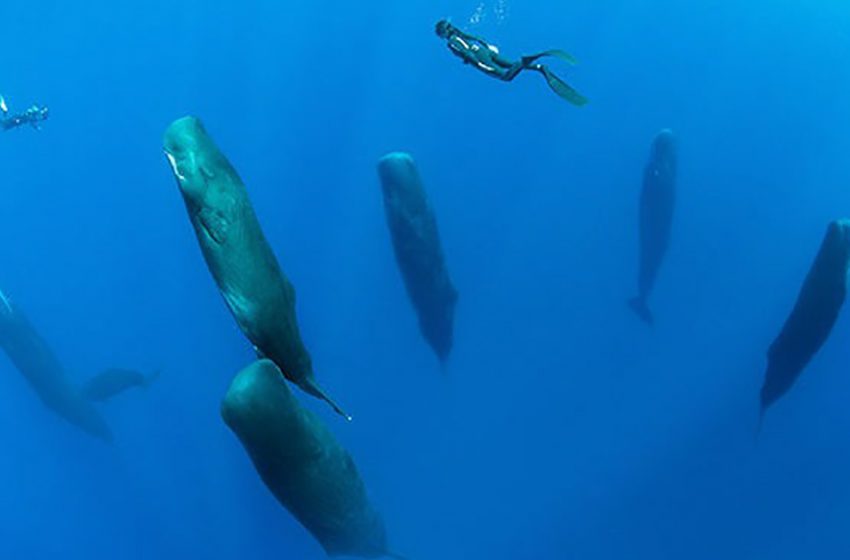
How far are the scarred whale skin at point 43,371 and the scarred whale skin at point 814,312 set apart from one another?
21.2ft

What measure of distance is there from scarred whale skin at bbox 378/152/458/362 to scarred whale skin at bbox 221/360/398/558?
7.05 ft

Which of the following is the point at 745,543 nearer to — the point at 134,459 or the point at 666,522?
the point at 666,522

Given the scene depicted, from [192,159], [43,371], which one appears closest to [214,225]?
[192,159]

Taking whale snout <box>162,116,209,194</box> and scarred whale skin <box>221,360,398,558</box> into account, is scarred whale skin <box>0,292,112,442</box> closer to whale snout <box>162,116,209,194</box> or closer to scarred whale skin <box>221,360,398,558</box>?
scarred whale skin <box>221,360,398,558</box>

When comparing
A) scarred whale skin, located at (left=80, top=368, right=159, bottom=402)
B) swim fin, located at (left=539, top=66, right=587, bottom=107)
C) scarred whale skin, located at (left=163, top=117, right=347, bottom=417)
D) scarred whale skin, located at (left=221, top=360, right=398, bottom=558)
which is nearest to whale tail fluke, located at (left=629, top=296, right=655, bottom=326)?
scarred whale skin, located at (left=221, top=360, right=398, bottom=558)

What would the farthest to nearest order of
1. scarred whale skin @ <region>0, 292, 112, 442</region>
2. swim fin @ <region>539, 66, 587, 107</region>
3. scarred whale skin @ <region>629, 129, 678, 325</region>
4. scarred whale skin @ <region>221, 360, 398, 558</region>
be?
1. scarred whale skin @ <region>0, 292, 112, 442</region>
2. scarred whale skin @ <region>629, 129, 678, 325</region>
3. scarred whale skin @ <region>221, 360, 398, 558</region>
4. swim fin @ <region>539, 66, 587, 107</region>

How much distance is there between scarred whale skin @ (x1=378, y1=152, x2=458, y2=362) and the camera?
234 inches

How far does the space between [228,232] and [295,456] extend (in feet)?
4.05

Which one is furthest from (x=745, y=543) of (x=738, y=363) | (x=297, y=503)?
(x=297, y=503)

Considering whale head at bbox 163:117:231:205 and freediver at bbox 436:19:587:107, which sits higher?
freediver at bbox 436:19:587:107

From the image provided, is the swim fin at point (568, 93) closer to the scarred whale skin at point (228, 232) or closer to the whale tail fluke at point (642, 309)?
the scarred whale skin at point (228, 232)

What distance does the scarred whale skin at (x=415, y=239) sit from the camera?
19.5 feet

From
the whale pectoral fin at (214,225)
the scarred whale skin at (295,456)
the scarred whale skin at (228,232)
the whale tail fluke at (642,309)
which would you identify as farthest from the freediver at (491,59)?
the whale tail fluke at (642,309)

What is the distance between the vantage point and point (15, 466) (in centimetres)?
919
